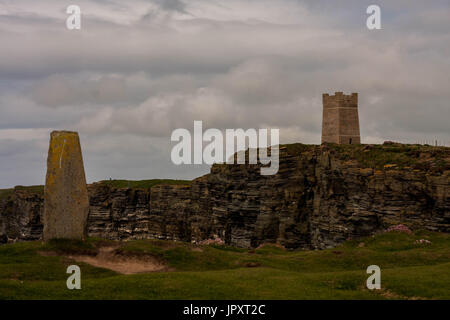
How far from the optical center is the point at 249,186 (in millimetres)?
76500

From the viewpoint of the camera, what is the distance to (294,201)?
235 feet

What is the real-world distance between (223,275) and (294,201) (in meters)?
46.9

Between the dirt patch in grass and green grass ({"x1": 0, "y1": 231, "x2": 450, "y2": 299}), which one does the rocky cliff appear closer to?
green grass ({"x1": 0, "y1": 231, "x2": 450, "y2": 299})

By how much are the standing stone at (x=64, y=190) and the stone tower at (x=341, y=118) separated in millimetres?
54892

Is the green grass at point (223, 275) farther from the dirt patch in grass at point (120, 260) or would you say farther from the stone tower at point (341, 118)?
the stone tower at point (341, 118)

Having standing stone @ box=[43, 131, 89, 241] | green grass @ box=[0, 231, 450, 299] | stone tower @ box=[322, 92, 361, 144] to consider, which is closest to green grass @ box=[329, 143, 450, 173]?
green grass @ box=[0, 231, 450, 299]

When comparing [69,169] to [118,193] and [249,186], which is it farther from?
[118,193]

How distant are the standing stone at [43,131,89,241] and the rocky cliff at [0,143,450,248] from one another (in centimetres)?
3109

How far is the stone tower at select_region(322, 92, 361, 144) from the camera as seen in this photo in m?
80.7

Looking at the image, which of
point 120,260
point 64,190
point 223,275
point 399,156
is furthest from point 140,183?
point 223,275
